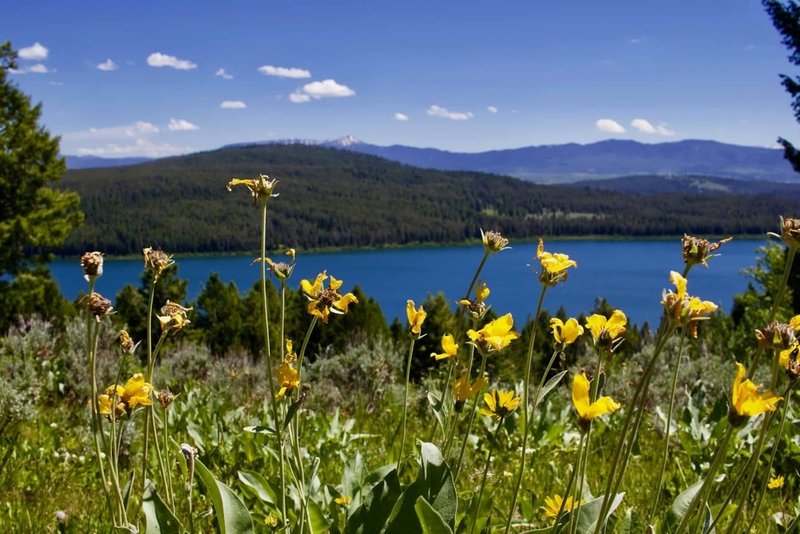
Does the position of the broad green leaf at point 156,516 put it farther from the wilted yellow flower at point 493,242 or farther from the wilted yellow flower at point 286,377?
the wilted yellow flower at point 493,242

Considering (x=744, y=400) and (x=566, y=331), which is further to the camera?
(x=566, y=331)

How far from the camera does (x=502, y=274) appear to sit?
3386 inches

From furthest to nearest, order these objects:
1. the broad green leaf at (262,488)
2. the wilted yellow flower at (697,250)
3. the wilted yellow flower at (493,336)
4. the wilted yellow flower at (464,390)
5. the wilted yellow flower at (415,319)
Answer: the broad green leaf at (262,488)
the wilted yellow flower at (415,319)
the wilted yellow flower at (464,390)
the wilted yellow flower at (493,336)
the wilted yellow flower at (697,250)

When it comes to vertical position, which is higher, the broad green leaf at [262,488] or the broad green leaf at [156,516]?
the broad green leaf at [156,516]

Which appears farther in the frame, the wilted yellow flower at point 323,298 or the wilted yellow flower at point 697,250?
the wilted yellow flower at point 323,298

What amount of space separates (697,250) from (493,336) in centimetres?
37

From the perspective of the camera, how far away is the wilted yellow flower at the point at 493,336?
1.15 metres

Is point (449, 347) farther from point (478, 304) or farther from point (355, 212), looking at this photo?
point (355, 212)

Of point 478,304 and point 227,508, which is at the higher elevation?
point 478,304

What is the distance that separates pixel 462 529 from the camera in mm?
1588

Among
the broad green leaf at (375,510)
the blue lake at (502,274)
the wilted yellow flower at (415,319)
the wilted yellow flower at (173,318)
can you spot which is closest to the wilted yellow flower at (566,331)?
the wilted yellow flower at (415,319)

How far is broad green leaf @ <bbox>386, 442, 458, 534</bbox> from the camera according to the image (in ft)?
4.07

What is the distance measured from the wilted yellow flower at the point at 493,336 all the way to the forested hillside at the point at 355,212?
102 meters

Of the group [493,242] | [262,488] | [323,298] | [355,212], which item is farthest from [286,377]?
[355,212]
